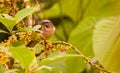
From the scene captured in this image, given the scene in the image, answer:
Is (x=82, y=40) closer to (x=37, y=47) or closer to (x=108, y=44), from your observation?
(x=108, y=44)

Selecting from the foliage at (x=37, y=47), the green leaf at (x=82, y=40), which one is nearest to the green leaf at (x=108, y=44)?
the foliage at (x=37, y=47)

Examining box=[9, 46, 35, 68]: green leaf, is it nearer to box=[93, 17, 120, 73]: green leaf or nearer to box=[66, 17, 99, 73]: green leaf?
box=[93, 17, 120, 73]: green leaf

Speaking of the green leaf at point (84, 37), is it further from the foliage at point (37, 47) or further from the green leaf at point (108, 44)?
the green leaf at point (108, 44)

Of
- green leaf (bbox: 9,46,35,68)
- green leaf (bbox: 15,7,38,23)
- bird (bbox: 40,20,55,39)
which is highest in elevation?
green leaf (bbox: 15,7,38,23)

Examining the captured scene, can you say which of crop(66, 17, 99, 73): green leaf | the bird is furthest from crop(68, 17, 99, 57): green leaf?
the bird

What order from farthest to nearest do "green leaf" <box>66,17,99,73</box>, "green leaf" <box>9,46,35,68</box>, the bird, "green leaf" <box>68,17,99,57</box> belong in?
"green leaf" <box>68,17,99,57</box>, "green leaf" <box>66,17,99,73</box>, the bird, "green leaf" <box>9,46,35,68</box>

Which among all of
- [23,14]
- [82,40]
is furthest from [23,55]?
[82,40]

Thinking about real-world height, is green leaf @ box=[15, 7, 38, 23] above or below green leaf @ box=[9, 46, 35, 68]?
above

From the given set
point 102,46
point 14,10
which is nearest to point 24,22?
point 14,10
